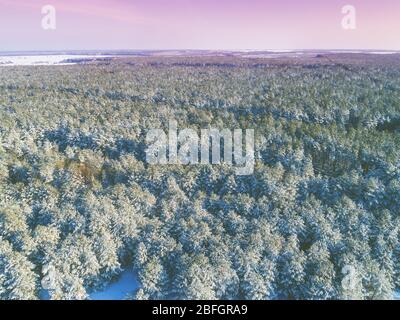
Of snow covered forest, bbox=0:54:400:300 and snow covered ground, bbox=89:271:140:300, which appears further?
snow covered ground, bbox=89:271:140:300

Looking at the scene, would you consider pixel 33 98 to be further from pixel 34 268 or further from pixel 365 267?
A: pixel 365 267

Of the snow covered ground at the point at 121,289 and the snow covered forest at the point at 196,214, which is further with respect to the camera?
the snow covered ground at the point at 121,289

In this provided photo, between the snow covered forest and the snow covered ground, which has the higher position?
the snow covered forest

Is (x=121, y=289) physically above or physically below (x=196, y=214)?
below

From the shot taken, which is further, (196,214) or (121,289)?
(196,214)

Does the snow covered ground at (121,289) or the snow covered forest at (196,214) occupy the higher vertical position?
the snow covered forest at (196,214)
